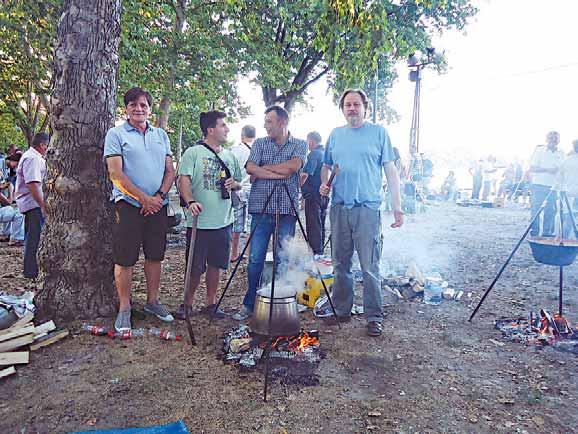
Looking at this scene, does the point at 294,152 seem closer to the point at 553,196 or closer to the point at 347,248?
the point at 347,248

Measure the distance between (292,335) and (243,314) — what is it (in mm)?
1075

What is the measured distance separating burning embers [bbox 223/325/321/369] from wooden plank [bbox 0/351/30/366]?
1535mm

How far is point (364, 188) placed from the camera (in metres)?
4.08

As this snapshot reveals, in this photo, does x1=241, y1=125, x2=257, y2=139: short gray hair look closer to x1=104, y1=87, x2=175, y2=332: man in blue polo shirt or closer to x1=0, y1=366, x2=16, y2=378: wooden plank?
x1=104, y1=87, x2=175, y2=332: man in blue polo shirt

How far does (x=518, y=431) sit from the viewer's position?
8.54ft

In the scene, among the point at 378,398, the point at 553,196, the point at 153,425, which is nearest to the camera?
the point at 153,425

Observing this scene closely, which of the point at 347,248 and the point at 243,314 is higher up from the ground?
the point at 347,248

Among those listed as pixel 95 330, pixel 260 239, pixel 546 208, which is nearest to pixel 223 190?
pixel 260 239

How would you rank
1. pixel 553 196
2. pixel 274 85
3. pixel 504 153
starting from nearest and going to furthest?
pixel 553 196 < pixel 274 85 < pixel 504 153

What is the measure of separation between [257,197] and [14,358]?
7.97 ft

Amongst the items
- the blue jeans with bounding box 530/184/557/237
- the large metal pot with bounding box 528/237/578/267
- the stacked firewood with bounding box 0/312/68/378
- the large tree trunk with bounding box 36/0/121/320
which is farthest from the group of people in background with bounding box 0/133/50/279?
the blue jeans with bounding box 530/184/557/237

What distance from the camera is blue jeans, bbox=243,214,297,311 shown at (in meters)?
4.27

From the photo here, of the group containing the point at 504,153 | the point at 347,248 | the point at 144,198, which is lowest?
the point at 347,248

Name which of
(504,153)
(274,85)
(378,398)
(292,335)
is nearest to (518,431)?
(378,398)
